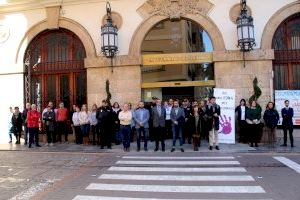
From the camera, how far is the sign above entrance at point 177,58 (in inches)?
698

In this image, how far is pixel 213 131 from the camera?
576 inches

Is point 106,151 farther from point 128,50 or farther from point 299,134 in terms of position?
point 299,134

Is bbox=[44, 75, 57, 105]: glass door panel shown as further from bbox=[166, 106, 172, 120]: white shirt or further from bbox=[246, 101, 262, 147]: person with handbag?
bbox=[246, 101, 262, 147]: person with handbag

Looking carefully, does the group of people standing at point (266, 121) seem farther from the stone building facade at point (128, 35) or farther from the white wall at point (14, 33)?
the white wall at point (14, 33)

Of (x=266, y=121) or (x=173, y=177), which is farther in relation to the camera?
(x=266, y=121)

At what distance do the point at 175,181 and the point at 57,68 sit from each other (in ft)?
38.1

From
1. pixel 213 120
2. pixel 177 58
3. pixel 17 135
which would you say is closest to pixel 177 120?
pixel 213 120

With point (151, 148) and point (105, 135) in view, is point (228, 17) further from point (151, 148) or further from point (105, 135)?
point (105, 135)

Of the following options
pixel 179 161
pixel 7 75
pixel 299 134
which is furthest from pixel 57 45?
pixel 299 134

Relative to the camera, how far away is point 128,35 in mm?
18297

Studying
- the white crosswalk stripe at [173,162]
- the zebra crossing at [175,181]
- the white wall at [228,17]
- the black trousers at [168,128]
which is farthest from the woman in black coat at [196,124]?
the white wall at [228,17]

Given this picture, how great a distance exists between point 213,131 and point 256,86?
130 inches

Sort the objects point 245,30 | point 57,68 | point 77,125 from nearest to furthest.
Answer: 1. point 245,30
2. point 77,125
3. point 57,68

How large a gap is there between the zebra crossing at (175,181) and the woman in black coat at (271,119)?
3837 millimetres
